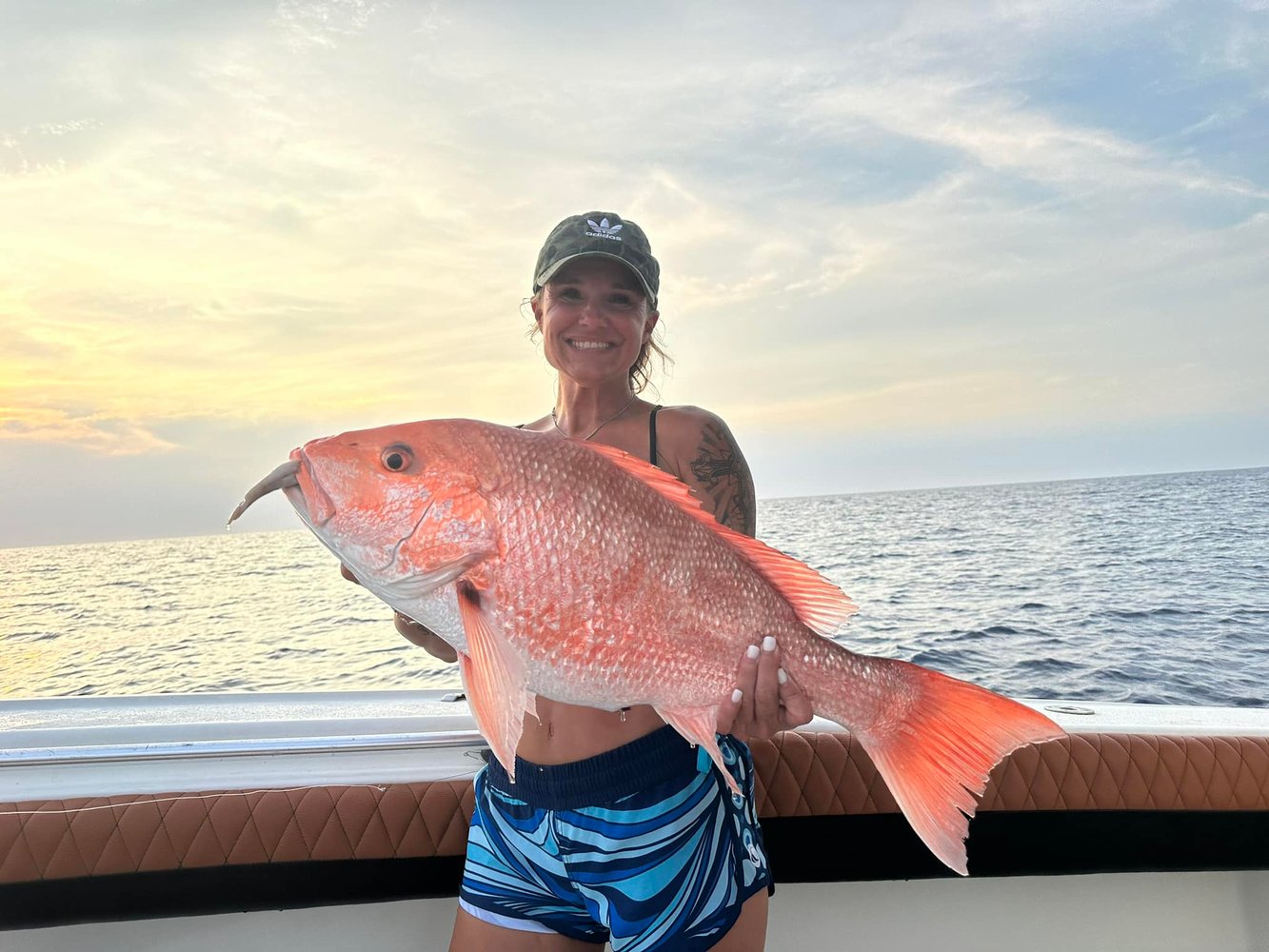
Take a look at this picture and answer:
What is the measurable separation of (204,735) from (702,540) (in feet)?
6.71

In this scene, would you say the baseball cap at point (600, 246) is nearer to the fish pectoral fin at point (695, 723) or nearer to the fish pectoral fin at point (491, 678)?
the fish pectoral fin at point (491, 678)

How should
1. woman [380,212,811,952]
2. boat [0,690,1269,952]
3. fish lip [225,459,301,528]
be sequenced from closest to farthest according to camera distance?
fish lip [225,459,301,528] → woman [380,212,811,952] → boat [0,690,1269,952]

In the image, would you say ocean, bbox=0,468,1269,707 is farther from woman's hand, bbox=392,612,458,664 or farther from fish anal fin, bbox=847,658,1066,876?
woman's hand, bbox=392,612,458,664

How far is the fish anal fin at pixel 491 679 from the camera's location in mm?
1202

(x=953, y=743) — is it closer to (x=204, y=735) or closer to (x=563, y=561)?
(x=563, y=561)

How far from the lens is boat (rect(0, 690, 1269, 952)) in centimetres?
210

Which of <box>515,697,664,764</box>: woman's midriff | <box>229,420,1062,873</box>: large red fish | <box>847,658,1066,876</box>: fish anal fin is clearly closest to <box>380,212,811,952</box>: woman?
<box>515,697,664,764</box>: woman's midriff

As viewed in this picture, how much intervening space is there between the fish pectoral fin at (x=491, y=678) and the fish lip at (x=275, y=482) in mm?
348

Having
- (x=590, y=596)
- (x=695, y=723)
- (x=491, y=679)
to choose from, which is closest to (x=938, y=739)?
(x=695, y=723)

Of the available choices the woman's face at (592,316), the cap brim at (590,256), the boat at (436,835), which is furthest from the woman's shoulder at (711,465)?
the boat at (436,835)

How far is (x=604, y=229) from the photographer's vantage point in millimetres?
1875

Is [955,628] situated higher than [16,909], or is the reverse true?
[16,909]

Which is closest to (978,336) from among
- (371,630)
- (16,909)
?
(371,630)

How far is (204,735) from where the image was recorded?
7.99 feet
